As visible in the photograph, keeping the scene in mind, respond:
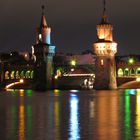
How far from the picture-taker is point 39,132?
29375 mm

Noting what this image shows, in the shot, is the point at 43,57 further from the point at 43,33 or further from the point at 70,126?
the point at 70,126

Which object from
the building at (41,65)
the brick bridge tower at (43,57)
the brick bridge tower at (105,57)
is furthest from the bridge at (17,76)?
the brick bridge tower at (105,57)

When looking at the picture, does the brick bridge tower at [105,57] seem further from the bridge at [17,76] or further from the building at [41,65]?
the bridge at [17,76]

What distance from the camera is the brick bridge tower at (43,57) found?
110m

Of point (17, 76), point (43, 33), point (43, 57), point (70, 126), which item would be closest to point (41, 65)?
point (43, 57)

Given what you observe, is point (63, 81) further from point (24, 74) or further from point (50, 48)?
point (24, 74)

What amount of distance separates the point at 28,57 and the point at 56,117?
112020mm

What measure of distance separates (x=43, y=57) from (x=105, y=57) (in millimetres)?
15083

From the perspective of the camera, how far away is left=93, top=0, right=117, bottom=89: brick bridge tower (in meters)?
98.3

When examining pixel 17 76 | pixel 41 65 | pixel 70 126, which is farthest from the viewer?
pixel 17 76

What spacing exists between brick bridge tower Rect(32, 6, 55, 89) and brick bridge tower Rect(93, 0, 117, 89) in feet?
39.9

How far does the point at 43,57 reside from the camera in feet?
364

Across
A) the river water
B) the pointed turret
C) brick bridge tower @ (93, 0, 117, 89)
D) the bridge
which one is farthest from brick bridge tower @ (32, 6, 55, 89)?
the river water

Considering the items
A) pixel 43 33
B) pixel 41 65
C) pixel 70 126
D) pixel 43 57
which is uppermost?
pixel 43 33
